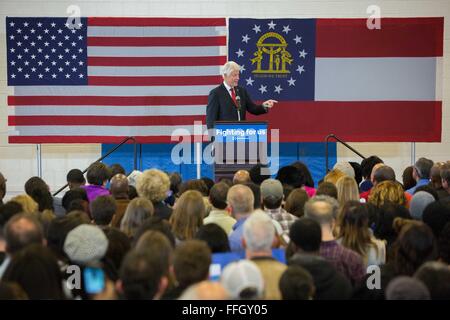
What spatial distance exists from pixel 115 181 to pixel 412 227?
2.96 m

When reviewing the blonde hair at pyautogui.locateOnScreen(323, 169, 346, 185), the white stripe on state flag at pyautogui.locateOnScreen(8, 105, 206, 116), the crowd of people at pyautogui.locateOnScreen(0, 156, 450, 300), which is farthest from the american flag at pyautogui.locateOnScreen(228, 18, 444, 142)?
the crowd of people at pyautogui.locateOnScreen(0, 156, 450, 300)

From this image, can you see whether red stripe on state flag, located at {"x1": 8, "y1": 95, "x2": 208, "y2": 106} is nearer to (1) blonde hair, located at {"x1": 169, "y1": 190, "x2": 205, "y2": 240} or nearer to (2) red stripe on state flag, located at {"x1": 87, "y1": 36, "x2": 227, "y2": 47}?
(2) red stripe on state flag, located at {"x1": 87, "y1": 36, "x2": 227, "y2": 47}

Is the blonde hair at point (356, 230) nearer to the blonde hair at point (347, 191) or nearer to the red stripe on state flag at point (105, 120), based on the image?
the blonde hair at point (347, 191)

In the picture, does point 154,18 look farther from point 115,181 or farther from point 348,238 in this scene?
point 348,238

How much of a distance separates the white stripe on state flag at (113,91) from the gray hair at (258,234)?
320 inches

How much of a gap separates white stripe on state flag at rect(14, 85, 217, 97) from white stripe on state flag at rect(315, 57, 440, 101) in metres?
1.98


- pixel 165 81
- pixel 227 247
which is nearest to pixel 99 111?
pixel 165 81

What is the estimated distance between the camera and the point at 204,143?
12.0 meters

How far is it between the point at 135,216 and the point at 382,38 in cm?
811

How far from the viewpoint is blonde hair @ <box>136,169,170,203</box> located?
5719 millimetres

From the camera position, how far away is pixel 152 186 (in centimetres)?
572

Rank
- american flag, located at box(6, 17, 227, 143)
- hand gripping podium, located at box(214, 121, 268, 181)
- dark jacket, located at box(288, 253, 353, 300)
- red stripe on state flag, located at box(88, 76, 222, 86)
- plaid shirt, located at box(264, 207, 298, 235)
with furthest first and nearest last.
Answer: red stripe on state flag, located at box(88, 76, 222, 86) → american flag, located at box(6, 17, 227, 143) → hand gripping podium, located at box(214, 121, 268, 181) → plaid shirt, located at box(264, 207, 298, 235) → dark jacket, located at box(288, 253, 353, 300)

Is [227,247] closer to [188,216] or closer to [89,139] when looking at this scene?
[188,216]
